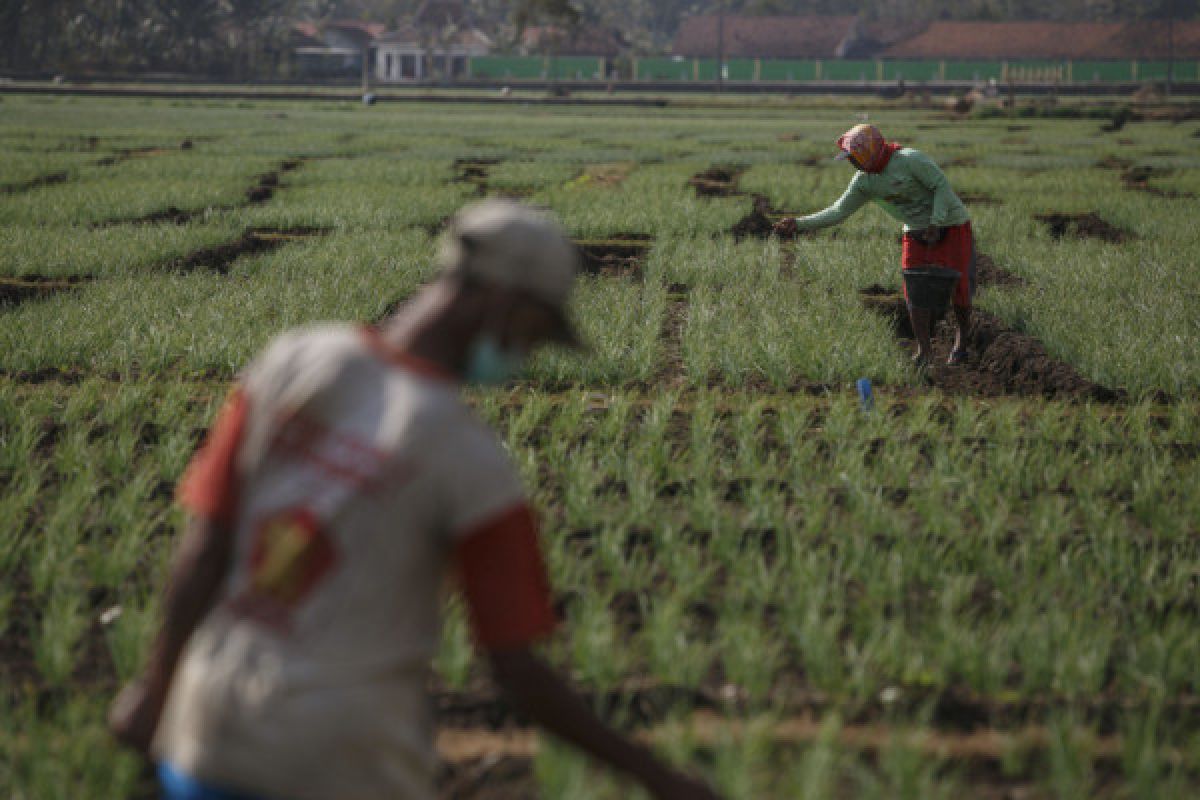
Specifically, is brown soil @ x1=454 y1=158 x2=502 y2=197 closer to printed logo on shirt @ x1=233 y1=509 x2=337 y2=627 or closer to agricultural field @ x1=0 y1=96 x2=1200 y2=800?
agricultural field @ x1=0 y1=96 x2=1200 y2=800

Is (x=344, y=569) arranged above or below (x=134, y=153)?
below

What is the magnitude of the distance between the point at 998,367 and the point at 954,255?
702mm

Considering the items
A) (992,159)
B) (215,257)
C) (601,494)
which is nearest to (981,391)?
(601,494)

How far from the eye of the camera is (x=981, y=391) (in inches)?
261

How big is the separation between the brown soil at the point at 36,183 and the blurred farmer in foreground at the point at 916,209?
37.7 feet

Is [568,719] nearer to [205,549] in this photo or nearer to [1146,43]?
[205,549]

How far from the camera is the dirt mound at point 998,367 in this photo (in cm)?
628

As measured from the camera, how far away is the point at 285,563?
66.1 inches

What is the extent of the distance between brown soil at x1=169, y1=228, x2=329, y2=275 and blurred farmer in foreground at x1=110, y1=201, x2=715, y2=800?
328 inches

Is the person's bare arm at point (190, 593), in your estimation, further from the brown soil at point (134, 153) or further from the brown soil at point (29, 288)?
the brown soil at point (134, 153)

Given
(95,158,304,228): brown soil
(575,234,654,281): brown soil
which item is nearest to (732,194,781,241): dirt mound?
(575,234,654,281): brown soil

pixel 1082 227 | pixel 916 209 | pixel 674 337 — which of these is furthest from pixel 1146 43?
pixel 674 337

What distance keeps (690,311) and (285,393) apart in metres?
6.45

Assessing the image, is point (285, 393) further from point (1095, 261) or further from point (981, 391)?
point (1095, 261)
